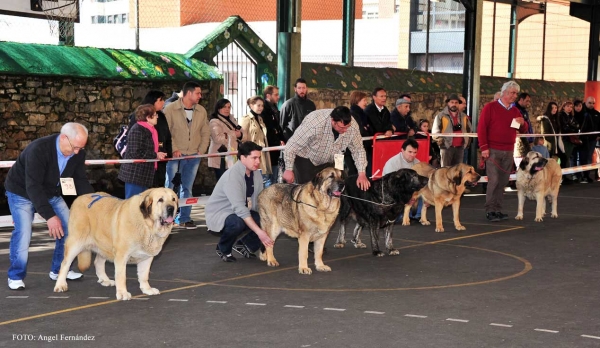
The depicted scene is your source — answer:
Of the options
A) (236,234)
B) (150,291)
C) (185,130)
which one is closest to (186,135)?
(185,130)

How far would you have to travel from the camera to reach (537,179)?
12.5 meters

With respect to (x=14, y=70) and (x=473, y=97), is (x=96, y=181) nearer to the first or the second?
(x=14, y=70)

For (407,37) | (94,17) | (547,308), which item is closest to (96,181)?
(94,17)

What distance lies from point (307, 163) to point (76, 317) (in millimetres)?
3920

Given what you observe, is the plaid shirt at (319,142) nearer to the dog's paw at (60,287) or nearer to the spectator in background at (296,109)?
the dog's paw at (60,287)

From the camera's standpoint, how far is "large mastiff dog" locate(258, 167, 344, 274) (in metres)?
8.23

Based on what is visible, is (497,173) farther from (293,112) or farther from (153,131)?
(153,131)

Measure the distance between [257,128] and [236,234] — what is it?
150 inches

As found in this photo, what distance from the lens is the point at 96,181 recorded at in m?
14.0

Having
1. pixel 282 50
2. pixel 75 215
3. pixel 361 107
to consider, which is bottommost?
pixel 75 215

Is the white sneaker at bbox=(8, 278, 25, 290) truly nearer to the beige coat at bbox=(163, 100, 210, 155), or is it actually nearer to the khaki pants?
the beige coat at bbox=(163, 100, 210, 155)

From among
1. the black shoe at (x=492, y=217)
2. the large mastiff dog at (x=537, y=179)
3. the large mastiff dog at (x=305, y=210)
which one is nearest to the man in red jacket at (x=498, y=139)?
the black shoe at (x=492, y=217)

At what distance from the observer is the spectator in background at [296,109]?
1280cm

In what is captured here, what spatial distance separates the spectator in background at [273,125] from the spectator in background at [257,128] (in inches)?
5.8
